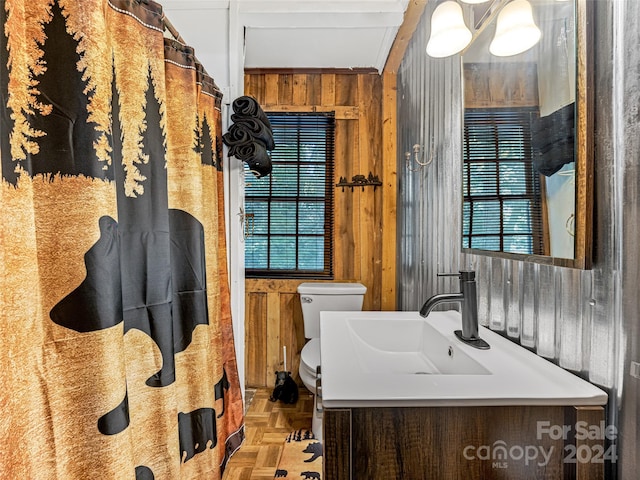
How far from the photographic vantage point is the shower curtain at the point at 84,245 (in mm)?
581

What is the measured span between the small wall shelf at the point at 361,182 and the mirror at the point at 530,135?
118 centimetres

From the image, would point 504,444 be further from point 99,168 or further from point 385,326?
point 99,168

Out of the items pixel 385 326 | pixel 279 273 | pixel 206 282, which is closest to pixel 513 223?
pixel 385 326

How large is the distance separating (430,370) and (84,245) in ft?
3.25

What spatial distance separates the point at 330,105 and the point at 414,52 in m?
0.70

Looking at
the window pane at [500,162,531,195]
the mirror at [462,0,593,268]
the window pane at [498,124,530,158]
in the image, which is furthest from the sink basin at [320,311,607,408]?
the window pane at [498,124,530,158]

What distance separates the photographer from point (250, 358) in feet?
8.12

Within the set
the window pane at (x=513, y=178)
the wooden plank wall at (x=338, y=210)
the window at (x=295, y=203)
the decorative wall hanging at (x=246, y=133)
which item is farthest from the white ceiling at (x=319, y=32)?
the window pane at (x=513, y=178)

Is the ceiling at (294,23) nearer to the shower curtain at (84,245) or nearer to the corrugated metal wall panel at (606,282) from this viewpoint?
the shower curtain at (84,245)

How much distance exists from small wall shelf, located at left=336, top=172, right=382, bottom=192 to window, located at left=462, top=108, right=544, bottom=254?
3.88 ft

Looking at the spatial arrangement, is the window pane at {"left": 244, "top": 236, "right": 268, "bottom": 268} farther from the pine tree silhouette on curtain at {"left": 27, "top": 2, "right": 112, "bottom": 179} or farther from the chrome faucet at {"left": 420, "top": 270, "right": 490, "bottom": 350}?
the pine tree silhouette on curtain at {"left": 27, "top": 2, "right": 112, "bottom": 179}

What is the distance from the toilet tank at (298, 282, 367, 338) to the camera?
7.34 feet

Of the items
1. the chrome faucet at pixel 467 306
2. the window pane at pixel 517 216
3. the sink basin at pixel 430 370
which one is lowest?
the sink basin at pixel 430 370

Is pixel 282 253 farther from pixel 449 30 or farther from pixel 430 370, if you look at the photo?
pixel 449 30
